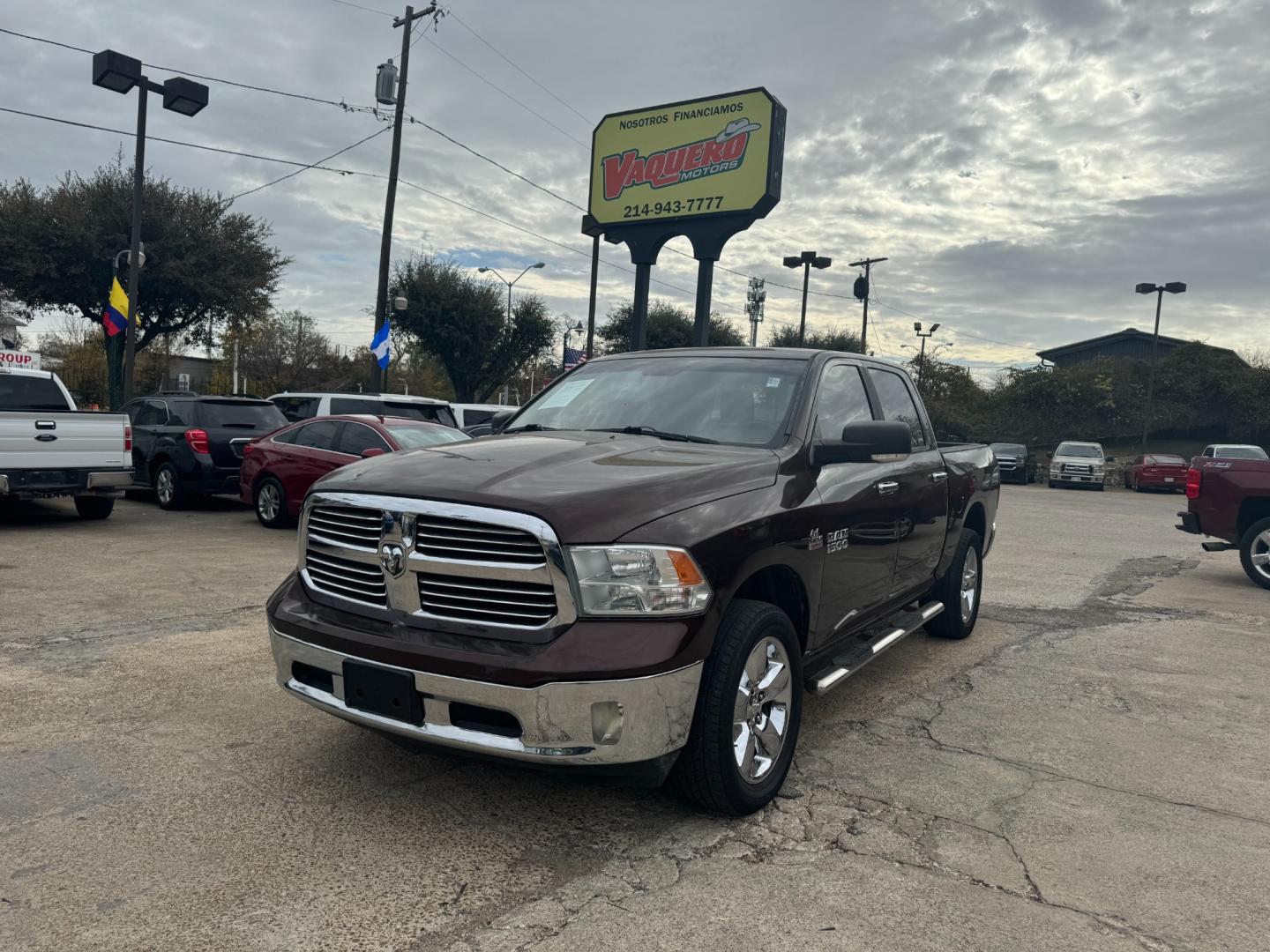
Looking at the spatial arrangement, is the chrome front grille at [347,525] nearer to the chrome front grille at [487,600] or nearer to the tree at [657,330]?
the chrome front grille at [487,600]

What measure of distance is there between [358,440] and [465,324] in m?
27.3

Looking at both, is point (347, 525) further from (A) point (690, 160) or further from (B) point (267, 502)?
(A) point (690, 160)

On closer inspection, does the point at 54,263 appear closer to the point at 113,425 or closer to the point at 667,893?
the point at 113,425

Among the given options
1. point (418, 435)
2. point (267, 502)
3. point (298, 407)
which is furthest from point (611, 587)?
A: point (298, 407)

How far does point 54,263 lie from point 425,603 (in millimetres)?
25529

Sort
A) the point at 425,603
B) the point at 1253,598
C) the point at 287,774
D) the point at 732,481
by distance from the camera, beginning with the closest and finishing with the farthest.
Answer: the point at 425,603 → the point at 732,481 → the point at 287,774 → the point at 1253,598

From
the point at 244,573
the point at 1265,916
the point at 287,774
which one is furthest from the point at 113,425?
the point at 1265,916

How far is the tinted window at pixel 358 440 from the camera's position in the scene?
10.5 m

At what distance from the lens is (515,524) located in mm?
2969

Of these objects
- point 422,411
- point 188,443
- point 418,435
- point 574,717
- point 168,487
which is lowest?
point 168,487

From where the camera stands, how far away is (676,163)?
2206 cm

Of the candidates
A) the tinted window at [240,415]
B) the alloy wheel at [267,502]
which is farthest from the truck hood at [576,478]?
the tinted window at [240,415]

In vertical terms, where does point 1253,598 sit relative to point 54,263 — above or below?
below

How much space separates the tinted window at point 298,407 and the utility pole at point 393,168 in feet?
17.3
